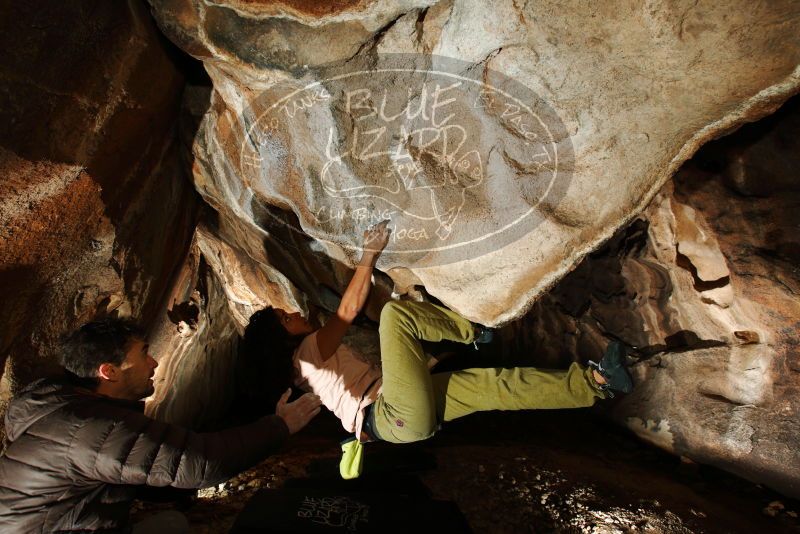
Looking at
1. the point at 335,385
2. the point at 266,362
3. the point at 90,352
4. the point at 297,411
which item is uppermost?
the point at 90,352

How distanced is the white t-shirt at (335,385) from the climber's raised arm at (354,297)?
8 centimetres

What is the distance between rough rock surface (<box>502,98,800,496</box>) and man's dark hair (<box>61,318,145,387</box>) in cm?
353

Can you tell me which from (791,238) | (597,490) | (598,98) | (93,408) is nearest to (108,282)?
(93,408)

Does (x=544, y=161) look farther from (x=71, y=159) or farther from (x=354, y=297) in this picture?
(x=71, y=159)

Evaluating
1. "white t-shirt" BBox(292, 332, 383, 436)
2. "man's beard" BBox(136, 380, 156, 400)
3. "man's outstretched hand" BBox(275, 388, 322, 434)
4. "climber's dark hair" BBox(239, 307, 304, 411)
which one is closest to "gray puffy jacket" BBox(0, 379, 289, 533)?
"man's beard" BBox(136, 380, 156, 400)

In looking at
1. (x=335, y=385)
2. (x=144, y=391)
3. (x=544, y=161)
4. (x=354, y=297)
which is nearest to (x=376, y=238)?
(x=354, y=297)

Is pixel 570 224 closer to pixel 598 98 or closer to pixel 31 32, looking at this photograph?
pixel 598 98

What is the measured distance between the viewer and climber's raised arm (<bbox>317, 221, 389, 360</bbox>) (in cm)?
283

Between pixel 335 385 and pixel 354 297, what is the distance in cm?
61

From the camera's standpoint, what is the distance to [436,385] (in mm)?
2969

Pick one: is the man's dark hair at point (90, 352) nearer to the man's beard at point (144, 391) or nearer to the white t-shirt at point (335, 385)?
the man's beard at point (144, 391)

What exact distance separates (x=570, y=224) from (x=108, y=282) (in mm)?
2833

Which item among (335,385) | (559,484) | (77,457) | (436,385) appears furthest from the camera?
(559,484)

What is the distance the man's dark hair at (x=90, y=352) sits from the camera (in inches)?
81.8
